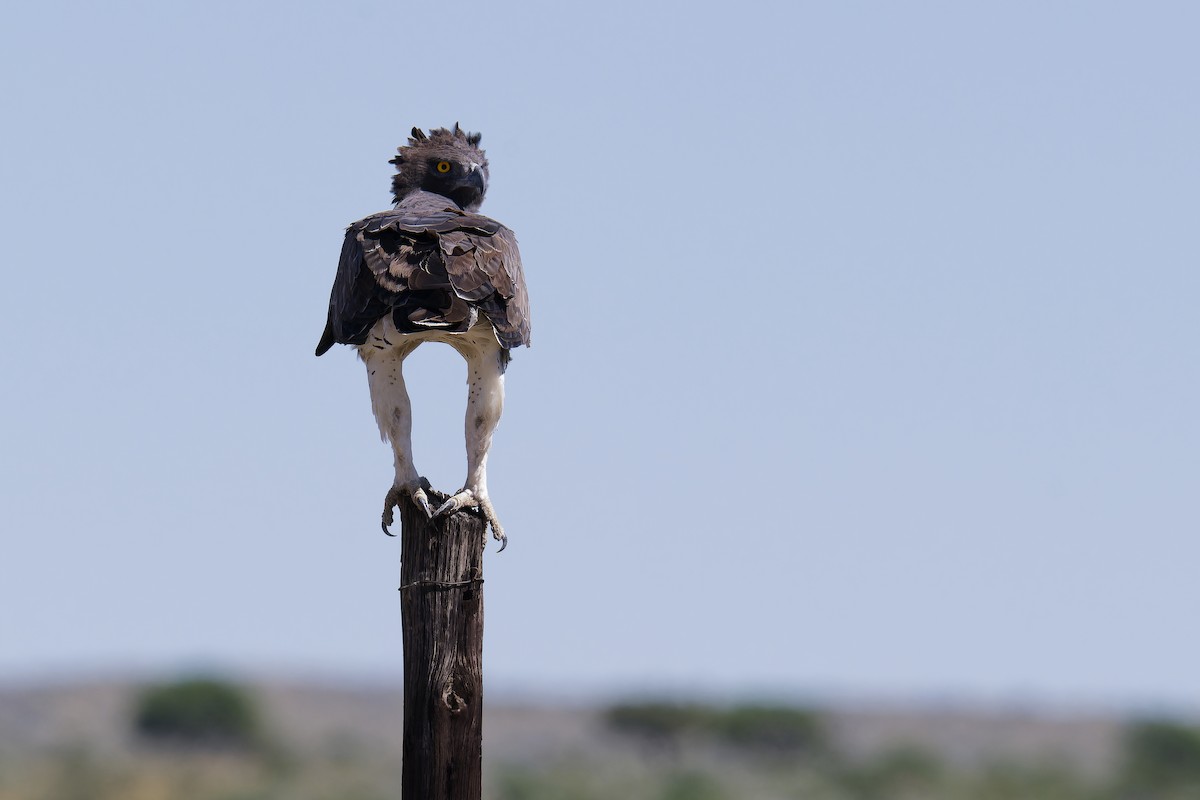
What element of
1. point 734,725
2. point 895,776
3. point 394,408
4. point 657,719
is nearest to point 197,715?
point 657,719

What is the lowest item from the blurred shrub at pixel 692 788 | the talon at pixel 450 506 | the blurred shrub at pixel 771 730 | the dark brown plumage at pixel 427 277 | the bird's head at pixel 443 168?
the blurred shrub at pixel 692 788

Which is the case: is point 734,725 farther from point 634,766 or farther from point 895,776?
point 895,776

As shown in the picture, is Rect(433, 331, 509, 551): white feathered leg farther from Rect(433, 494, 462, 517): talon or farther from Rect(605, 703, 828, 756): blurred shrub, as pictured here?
Rect(605, 703, 828, 756): blurred shrub

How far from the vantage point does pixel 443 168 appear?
500 inches

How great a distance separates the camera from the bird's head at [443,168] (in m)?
12.7

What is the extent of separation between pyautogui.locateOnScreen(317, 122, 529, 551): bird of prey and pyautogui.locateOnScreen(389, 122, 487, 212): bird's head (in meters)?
0.95

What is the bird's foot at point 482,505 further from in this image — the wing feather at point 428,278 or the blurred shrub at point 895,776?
the blurred shrub at point 895,776

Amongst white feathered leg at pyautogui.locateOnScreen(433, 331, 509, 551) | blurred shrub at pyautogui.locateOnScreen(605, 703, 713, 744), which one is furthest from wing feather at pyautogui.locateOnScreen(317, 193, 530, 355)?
blurred shrub at pyautogui.locateOnScreen(605, 703, 713, 744)

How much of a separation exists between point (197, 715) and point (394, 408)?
1878 inches

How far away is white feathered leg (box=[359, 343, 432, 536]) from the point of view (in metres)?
11.2

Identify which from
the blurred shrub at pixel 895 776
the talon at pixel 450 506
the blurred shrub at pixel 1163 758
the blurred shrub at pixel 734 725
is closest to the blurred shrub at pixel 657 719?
the blurred shrub at pixel 734 725

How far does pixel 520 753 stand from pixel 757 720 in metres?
8.53

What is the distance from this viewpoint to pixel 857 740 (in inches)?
2606

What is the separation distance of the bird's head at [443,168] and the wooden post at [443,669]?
3.03m
